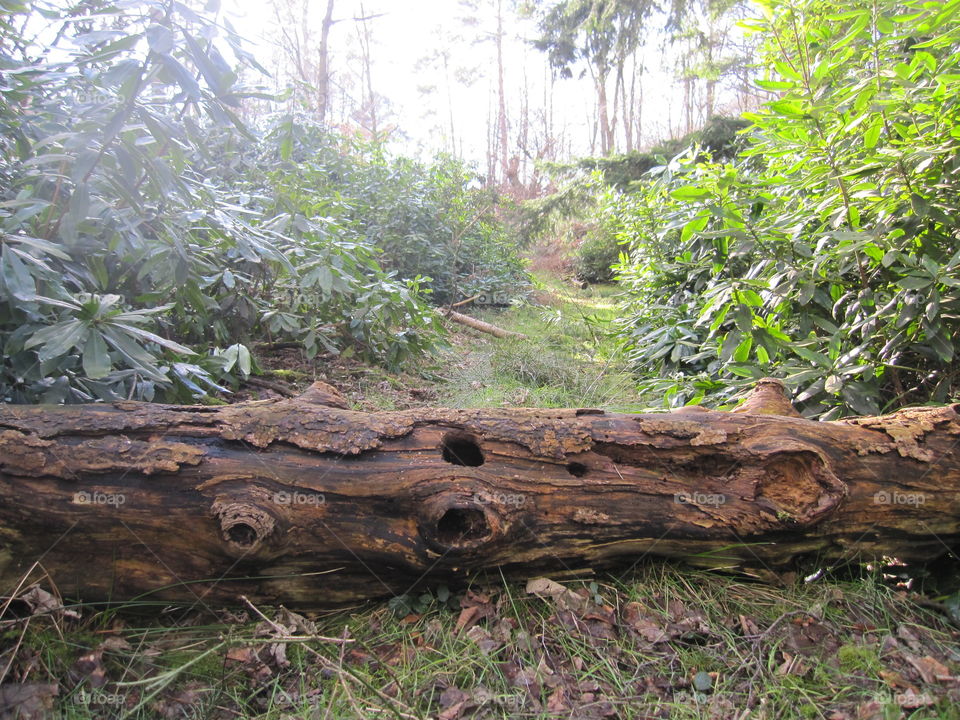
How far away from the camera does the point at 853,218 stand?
7.38 feet

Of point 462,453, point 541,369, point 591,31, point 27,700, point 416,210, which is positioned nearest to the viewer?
point 27,700

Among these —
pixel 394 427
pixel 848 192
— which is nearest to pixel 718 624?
pixel 394 427

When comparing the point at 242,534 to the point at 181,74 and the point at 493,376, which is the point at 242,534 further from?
the point at 493,376

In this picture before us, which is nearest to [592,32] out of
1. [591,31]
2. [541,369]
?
[591,31]

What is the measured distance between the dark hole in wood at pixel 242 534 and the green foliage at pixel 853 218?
81.4 inches

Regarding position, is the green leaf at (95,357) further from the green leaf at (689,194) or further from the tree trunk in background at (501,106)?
the tree trunk in background at (501,106)

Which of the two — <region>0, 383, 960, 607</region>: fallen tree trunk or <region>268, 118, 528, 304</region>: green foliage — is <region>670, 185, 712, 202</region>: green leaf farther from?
<region>268, 118, 528, 304</region>: green foliage

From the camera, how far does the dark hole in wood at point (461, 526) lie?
4.98 feet

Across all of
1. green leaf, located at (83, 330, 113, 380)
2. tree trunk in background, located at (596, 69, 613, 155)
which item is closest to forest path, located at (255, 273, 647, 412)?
green leaf, located at (83, 330, 113, 380)

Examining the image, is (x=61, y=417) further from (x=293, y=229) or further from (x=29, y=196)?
(x=293, y=229)

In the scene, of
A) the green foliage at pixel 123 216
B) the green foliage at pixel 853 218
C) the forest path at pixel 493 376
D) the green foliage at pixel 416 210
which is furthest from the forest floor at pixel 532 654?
the green foliage at pixel 416 210

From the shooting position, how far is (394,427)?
1.65 m

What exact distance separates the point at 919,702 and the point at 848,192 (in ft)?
6.21

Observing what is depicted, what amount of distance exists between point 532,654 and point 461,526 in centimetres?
39
